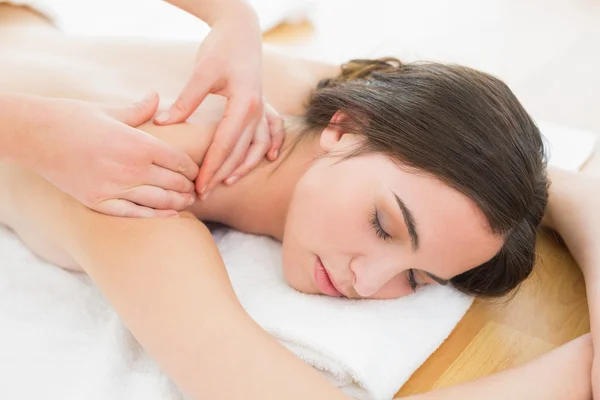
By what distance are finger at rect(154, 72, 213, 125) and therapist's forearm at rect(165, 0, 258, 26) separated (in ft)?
0.58

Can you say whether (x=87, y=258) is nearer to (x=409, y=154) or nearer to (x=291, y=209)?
(x=291, y=209)

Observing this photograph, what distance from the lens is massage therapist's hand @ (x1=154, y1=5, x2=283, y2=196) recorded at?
114 centimetres

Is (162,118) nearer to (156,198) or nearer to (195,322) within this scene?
(156,198)

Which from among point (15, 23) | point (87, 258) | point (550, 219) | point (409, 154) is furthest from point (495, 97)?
point (15, 23)

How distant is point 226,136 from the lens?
1139mm

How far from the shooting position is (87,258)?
42.3 inches

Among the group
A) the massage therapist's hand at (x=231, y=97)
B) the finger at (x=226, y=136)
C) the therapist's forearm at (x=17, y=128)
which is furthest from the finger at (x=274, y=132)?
the therapist's forearm at (x=17, y=128)

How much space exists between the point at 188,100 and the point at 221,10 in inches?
9.0

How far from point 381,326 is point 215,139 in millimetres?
404

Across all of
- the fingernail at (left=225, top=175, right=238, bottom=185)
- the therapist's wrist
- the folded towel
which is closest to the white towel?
the fingernail at (left=225, top=175, right=238, bottom=185)

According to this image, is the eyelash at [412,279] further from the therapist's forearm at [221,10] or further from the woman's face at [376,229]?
the therapist's forearm at [221,10]

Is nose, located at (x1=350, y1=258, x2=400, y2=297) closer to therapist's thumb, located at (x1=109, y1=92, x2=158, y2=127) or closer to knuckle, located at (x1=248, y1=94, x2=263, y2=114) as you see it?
knuckle, located at (x1=248, y1=94, x2=263, y2=114)

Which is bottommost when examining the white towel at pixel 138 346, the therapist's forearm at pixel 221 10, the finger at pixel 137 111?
the white towel at pixel 138 346

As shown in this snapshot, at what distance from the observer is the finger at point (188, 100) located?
1134 millimetres
